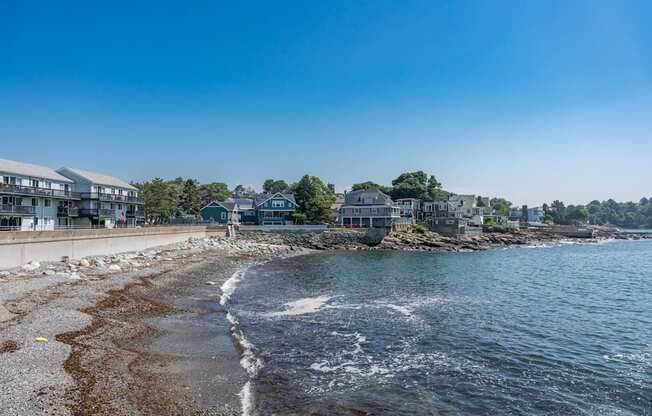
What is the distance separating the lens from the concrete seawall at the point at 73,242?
27.9 m

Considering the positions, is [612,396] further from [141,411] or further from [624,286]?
[624,286]

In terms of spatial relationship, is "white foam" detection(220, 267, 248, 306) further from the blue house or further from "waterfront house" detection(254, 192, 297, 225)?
"waterfront house" detection(254, 192, 297, 225)

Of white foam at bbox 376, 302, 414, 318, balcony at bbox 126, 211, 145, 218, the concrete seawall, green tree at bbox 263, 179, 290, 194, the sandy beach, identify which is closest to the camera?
the sandy beach

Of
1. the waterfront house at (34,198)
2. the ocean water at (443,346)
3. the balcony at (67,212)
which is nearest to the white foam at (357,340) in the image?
the ocean water at (443,346)

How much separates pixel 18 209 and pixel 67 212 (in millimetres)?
8988

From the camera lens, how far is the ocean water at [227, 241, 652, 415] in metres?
12.7

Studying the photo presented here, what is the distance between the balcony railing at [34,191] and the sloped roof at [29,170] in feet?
4.99

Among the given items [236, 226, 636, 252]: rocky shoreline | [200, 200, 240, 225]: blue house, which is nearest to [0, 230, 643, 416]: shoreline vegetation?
[236, 226, 636, 252]: rocky shoreline

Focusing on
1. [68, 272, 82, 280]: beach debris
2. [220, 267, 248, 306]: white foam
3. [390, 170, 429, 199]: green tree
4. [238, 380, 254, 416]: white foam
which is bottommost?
[238, 380, 254, 416]: white foam

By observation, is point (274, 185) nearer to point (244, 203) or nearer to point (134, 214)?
point (244, 203)

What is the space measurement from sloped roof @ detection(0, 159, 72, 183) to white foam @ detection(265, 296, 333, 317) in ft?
112

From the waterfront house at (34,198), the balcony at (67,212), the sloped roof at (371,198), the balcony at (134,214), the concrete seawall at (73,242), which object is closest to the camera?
the concrete seawall at (73,242)

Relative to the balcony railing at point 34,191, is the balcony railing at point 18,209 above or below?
below

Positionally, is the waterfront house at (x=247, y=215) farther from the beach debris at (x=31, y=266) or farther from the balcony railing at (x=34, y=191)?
the beach debris at (x=31, y=266)
